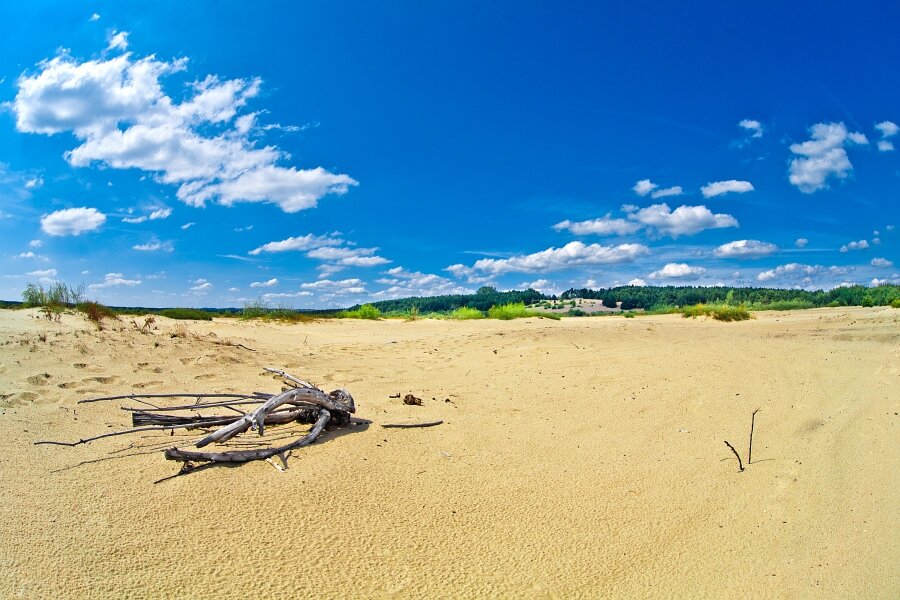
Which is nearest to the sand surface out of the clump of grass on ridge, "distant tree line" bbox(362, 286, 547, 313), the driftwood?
the driftwood

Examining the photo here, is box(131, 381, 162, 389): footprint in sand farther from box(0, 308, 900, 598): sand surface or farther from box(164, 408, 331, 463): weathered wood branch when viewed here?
box(164, 408, 331, 463): weathered wood branch

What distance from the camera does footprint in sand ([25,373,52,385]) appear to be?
543 centimetres

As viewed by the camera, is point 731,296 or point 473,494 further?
Answer: point 731,296

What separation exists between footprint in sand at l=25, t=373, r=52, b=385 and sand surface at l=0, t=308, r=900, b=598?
3cm

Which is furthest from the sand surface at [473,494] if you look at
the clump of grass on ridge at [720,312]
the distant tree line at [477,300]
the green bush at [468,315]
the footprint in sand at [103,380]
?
the distant tree line at [477,300]

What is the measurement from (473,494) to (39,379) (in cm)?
489

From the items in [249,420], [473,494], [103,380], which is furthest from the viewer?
[103,380]

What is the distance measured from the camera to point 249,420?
12.6 ft

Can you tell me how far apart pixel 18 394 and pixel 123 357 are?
1661 mm

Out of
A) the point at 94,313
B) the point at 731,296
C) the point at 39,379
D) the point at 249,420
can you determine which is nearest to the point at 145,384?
the point at 39,379

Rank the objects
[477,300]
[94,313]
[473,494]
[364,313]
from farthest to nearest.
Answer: [477,300]
[364,313]
[94,313]
[473,494]

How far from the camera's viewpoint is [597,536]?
10.2 feet

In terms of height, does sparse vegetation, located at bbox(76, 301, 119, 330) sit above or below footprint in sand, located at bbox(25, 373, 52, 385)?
above

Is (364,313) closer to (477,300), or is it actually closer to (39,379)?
(477,300)
